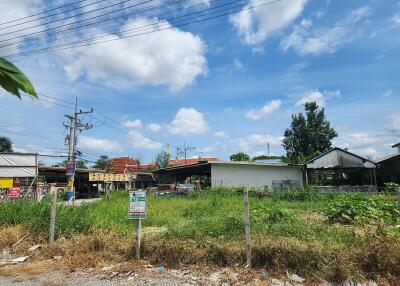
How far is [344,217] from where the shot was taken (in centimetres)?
1086

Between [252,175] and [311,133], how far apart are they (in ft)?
67.5

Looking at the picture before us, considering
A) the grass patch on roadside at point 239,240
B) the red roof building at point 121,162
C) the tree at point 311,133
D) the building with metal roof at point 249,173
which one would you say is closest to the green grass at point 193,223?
the grass patch on roadside at point 239,240

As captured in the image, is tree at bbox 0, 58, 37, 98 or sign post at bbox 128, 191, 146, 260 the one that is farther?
sign post at bbox 128, 191, 146, 260

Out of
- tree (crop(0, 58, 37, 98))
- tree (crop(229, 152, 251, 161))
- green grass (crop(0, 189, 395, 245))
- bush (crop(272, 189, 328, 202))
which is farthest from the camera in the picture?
tree (crop(229, 152, 251, 161))

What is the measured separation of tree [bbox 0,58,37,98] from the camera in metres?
1.19

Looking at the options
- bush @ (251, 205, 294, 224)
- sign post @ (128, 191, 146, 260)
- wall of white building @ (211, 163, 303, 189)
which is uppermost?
wall of white building @ (211, 163, 303, 189)

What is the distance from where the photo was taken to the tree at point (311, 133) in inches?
1991

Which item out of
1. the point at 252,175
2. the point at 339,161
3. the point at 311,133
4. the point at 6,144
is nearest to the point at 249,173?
the point at 252,175

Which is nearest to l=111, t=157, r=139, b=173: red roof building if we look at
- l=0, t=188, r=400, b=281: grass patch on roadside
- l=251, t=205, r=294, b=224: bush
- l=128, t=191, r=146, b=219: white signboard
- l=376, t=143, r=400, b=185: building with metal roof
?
l=376, t=143, r=400, b=185: building with metal roof

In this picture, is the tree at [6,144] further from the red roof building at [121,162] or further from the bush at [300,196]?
the bush at [300,196]

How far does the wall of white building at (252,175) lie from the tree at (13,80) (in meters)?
29.4

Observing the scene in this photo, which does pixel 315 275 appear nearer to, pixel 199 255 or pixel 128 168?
pixel 199 255

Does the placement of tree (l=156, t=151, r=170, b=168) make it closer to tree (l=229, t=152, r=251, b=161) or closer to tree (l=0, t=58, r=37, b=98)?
tree (l=229, t=152, r=251, b=161)

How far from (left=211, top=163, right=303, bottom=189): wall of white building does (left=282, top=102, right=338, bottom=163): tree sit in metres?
15.7
